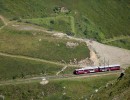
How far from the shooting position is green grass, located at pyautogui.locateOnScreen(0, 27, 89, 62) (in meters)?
159

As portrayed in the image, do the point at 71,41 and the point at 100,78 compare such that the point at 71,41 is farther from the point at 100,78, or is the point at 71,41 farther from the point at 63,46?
the point at 100,78

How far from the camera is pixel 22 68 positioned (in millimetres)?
150750

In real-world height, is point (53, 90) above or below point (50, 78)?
below

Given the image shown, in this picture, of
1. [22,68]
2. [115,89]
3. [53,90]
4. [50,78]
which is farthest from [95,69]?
[115,89]

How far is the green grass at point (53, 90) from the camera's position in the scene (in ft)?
458

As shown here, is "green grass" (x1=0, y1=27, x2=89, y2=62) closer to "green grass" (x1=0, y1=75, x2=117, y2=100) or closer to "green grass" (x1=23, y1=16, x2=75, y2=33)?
"green grass" (x1=0, y1=75, x2=117, y2=100)

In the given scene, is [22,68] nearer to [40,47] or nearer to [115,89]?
[40,47]

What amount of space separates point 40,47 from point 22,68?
49.7ft

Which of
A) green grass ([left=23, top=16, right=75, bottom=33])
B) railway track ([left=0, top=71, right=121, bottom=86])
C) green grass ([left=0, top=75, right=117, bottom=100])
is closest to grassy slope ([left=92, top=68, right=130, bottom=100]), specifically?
green grass ([left=0, top=75, right=117, bottom=100])

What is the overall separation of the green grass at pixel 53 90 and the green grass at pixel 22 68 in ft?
19.6

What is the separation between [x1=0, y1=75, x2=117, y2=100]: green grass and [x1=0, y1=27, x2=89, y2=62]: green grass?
15.5m

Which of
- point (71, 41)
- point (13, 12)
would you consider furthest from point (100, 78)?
point (13, 12)

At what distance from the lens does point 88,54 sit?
163 m

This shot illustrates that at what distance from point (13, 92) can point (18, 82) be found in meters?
5.38
